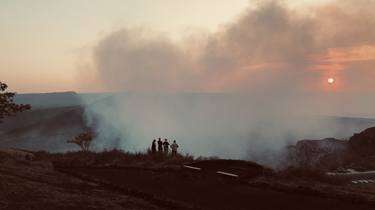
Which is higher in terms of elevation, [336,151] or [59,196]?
[336,151]

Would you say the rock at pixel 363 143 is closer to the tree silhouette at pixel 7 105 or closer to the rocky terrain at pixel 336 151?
the rocky terrain at pixel 336 151

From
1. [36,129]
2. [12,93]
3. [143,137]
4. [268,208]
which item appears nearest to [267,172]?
[268,208]

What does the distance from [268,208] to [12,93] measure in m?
30.9

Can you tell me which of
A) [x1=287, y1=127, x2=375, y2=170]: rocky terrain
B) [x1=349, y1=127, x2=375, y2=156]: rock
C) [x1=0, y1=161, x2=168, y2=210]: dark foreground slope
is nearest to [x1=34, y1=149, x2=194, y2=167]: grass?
[x1=0, y1=161, x2=168, y2=210]: dark foreground slope

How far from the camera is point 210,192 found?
24.6 meters

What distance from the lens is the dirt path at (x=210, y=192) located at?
21109mm

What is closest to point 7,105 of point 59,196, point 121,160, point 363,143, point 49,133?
point 121,160

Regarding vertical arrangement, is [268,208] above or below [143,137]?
below

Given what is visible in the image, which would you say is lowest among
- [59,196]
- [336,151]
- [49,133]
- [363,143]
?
[59,196]

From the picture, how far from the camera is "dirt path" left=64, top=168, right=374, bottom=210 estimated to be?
69.3 feet

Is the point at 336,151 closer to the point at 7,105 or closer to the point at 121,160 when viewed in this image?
the point at 121,160

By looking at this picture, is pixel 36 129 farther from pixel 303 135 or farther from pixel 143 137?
pixel 303 135

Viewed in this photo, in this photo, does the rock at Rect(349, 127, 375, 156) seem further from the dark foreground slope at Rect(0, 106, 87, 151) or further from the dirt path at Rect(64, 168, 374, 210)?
the dark foreground slope at Rect(0, 106, 87, 151)

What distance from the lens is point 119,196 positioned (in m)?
22.7
